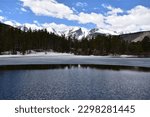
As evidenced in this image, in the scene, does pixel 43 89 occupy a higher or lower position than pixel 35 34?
lower

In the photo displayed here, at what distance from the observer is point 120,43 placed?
19912cm

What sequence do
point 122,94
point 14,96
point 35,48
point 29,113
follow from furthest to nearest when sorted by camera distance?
point 35,48 → point 122,94 → point 14,96 → point 29,113

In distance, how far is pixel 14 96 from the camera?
79.9 ft

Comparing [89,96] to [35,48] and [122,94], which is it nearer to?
[122,94]

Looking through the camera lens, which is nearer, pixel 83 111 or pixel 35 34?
pixel 83 111

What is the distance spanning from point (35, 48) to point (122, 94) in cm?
14700

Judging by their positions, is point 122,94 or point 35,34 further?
point 35,34

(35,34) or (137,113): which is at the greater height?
(35,34)

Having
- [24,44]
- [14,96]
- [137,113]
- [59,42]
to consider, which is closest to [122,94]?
[137,113]

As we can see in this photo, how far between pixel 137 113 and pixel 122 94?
8.77m

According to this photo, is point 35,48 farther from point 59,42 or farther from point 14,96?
point 14,96

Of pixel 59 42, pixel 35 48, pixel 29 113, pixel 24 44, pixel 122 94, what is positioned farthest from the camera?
pixel 59 42

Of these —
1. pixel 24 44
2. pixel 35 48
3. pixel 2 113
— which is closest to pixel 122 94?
pixel 2 113

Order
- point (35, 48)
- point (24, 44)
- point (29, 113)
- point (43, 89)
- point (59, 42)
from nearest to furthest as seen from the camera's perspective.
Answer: point (29, 113) < point (43, 89) < point (24, 44) < point (35, 48) < point (59, 42)
